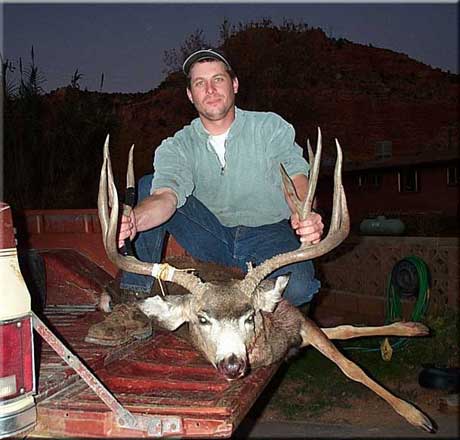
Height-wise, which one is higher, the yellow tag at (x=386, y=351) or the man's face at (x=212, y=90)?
the man's face at (x=212, y=90)

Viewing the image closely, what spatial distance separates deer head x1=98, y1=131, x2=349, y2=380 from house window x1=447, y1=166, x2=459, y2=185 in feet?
51.6

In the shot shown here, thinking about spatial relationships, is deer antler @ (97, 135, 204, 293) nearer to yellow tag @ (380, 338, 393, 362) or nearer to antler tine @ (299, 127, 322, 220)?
antler tine @ (299, 127, 322, 220)

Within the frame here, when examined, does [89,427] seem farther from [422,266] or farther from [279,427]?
[422,266]

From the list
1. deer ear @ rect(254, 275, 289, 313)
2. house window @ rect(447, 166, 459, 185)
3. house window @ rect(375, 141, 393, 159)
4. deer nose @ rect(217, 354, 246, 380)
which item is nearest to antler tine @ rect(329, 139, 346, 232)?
deer ear @ rect(254, 275, 289, 313)

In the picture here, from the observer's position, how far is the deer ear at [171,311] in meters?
3.52

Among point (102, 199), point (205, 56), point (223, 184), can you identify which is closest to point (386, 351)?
point (223, 184)

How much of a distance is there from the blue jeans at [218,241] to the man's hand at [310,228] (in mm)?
530

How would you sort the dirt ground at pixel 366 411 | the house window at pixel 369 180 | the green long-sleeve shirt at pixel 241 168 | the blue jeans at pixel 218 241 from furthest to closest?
the house window at pixel 369 180 < the dirt ground at pixel 366 411 < the green long-sleeve shirt at pixel 241 168 < the blue jeans at pixel 218 241

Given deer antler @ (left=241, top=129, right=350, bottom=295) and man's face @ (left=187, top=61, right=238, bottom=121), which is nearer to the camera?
deer antler @ (left=241, top=129, right=350, bottom=295)

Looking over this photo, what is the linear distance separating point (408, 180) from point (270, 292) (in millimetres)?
16960

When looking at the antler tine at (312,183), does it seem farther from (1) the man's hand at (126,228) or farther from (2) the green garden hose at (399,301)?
(2) the green garden hose at (399,301)

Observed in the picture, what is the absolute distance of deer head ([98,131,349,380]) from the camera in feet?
Answer: 10.4

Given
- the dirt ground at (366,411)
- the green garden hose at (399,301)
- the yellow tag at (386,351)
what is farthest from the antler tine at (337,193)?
the green garden hose at (399,301)

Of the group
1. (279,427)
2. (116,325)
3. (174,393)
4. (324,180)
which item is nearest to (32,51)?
(324,180)
